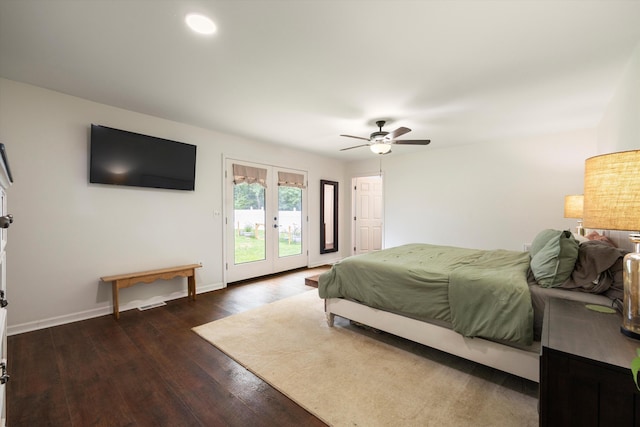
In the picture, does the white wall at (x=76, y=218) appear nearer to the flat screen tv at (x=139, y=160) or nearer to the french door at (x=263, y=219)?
the flat screen tv at (x=139, y=160)

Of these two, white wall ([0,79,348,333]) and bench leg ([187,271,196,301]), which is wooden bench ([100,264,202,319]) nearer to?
bench leg ([187,271,196,301])

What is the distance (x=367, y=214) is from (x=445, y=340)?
4.94 metres

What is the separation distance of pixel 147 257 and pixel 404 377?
3350 mm

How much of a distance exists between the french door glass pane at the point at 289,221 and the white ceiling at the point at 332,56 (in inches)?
80.5

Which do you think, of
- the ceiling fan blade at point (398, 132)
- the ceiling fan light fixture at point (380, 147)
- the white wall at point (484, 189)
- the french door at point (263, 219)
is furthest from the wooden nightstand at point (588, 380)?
the french door at point (263, 219)

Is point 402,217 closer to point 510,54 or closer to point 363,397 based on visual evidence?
point 510,54

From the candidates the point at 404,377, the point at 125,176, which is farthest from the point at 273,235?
the point at 404,377

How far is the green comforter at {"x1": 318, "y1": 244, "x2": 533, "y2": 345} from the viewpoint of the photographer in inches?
72.4

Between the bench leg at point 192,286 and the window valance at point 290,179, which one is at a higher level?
the window valance at point 290,179

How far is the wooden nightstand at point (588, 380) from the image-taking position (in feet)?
2.97

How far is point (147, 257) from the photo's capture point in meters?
3.59

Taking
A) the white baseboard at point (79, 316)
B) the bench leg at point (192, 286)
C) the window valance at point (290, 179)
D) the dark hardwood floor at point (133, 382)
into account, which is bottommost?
the dark hardwood floor at point (133, 382)

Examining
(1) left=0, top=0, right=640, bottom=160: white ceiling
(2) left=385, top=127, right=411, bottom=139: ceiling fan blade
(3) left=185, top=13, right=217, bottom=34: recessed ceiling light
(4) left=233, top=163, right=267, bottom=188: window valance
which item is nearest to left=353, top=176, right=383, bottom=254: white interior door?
(4) left=233, top=163, right=267, bottom=188: window valance

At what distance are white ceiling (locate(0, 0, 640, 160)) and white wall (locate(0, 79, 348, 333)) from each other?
10.2 inches
